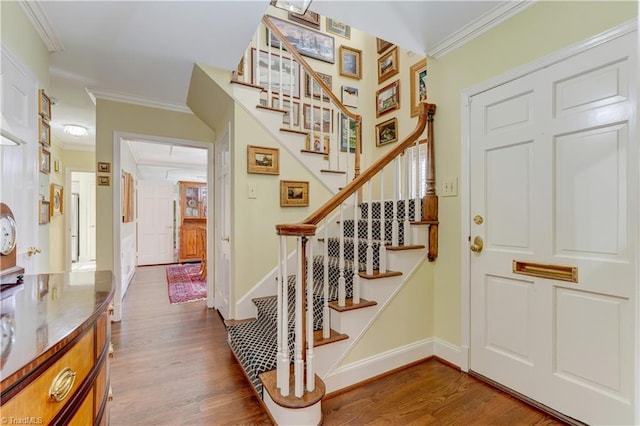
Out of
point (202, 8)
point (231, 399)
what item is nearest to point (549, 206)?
point (231, 399)

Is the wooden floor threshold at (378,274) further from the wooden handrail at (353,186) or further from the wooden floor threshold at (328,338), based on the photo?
the wooden handrail at (353,186)

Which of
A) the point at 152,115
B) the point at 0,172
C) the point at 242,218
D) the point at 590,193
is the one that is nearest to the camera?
the point at 590,193

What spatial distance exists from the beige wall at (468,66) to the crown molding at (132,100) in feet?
8.82

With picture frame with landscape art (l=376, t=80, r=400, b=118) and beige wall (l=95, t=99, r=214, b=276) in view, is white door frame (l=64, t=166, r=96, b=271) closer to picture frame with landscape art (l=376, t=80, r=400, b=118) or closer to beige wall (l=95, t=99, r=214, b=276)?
beige wall (l=95, t=99, r=214, b=276)

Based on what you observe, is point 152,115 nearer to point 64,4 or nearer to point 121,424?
point 64,4

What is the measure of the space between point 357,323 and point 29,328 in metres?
1.54

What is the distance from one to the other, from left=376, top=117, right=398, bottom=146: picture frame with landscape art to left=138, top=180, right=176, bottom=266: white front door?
5536mm

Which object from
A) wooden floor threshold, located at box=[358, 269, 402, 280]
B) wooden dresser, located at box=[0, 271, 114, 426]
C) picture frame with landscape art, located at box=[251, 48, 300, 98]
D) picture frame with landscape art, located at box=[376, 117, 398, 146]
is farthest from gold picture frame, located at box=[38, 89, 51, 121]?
picture frame with landscape art, located at box=[376, 117, 398, 146]

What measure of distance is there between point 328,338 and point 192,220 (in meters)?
6.51

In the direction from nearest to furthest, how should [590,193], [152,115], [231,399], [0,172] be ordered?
[590,193] < [0,172] < [231,399] < [152,115]

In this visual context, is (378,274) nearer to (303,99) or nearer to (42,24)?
(303,99)

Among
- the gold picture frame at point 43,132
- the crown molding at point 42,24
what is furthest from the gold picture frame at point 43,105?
the crown molding at point 42,24

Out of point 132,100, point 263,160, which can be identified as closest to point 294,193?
point 263,160

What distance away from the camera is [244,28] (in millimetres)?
2055
